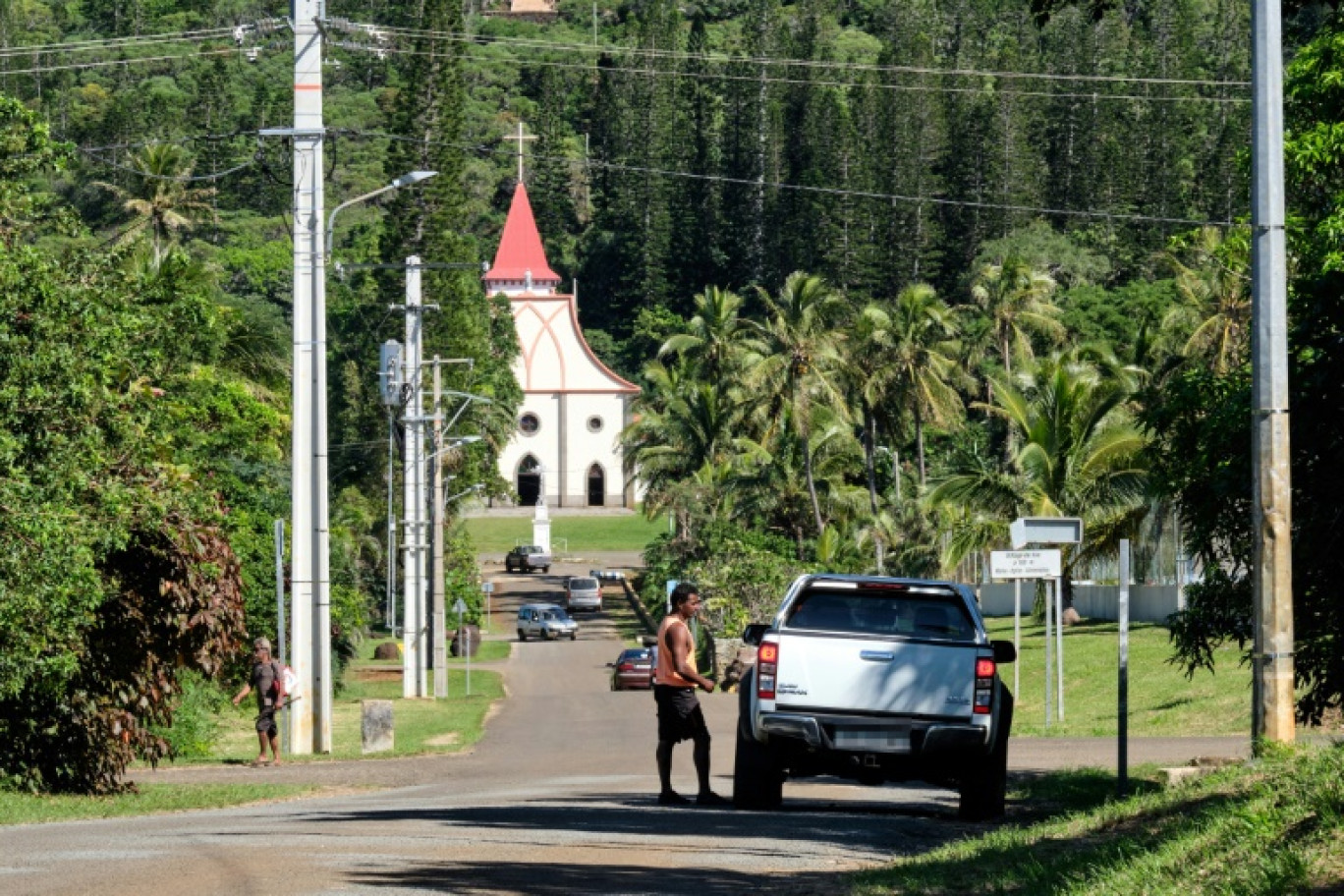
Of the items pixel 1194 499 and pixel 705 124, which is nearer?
pixel 1194 499

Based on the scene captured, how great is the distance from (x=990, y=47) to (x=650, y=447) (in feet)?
281

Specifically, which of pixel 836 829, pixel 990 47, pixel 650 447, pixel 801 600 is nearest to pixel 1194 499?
pixel 801 600

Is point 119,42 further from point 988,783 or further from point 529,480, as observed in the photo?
point 988,783

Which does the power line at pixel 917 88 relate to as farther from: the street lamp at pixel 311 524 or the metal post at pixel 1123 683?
the metal post at pixel 1123 683

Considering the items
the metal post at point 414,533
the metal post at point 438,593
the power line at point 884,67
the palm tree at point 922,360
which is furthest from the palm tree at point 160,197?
the metal post at point 414,533

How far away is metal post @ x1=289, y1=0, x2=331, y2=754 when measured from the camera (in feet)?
78.7

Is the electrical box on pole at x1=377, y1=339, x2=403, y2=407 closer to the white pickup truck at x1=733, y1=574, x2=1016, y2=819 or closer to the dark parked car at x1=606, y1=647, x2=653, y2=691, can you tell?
the dark parked car at x1=606, y1=647, x2=653, y2=691

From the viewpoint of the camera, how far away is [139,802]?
1706 centimetres

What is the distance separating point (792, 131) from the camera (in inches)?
5064

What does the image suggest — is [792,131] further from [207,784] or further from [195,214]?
[207,784]

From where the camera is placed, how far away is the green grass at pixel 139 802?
15961 millimetres

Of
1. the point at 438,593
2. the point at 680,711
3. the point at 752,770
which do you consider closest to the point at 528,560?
the point at 438,593

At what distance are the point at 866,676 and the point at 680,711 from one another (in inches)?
55.9

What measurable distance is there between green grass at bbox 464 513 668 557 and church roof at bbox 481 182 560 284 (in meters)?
15.1
